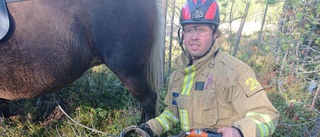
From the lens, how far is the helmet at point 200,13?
1.43m

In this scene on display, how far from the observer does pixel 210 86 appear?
4.46 feet

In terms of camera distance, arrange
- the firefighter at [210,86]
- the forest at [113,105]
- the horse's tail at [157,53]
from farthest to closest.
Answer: the forest at [113,105] < the horse's tail at [157,53] < the firefighter at [210,86]

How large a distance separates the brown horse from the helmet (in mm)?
1043

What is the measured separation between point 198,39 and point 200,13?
15cm

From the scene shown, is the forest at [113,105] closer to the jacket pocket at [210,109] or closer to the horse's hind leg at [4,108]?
the horse's hind leg at [4,108]

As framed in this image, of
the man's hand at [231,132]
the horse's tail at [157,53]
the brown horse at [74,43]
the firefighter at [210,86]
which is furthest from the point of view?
the horse's tail at [157,53]

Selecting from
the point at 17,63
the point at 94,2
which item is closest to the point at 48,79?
the point at 17,63

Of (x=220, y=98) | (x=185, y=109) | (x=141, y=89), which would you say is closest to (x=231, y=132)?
(x=220, y=98)

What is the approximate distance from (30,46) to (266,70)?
13.8 ft

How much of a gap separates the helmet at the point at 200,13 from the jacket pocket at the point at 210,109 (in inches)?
16.8

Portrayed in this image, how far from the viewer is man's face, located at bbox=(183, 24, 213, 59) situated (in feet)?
4.73

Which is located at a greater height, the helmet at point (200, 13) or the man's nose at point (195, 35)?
the helmet at point (200, 13)

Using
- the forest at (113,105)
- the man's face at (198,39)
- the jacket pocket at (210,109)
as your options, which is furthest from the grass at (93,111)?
the man's face at (198,39)

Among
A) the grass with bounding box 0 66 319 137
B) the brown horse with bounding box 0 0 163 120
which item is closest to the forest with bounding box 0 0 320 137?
the grass with bounding box 0 66 319 137
